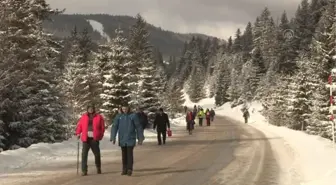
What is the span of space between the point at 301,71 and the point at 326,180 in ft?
135

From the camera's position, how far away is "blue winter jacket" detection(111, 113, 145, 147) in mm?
12297

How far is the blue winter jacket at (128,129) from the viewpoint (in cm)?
1230

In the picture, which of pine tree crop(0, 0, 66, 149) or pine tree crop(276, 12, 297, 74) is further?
pine tree crop(276, 12, 297, 74)

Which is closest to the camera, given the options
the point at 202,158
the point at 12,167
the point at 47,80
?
the point at 12,167

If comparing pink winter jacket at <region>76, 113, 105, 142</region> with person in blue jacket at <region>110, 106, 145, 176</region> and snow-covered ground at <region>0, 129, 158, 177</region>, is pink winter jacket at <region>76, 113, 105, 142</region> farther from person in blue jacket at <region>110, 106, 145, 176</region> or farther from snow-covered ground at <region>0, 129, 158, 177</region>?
snow-covered ground at <region>0, 129, 158, 177</region>

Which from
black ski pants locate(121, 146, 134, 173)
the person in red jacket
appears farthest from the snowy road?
the person in red jacket

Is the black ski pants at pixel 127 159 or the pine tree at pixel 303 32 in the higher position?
the pine tree at pixel 303 32

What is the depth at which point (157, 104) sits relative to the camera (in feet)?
131

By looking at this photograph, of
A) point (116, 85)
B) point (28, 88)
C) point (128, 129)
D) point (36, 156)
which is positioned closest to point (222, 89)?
point (116, 85)

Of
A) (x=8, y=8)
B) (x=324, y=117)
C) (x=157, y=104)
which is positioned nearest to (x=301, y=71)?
(x=324, y=117)

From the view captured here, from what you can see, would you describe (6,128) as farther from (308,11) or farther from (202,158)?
(308,11)

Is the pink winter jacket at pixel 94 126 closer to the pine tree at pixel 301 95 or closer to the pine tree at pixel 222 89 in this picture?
the pine tree at pixel 301 95

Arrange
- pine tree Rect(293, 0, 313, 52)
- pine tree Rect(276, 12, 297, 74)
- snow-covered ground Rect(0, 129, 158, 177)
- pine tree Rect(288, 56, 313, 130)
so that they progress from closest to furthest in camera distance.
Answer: snow-covered ground Rect(0, 129, 158, 177), pine tree Rect(288, 56, 313, 130), pine tree Rect(276, 12, 297, 74), pine tree Rect(293, 0, 313, 52)

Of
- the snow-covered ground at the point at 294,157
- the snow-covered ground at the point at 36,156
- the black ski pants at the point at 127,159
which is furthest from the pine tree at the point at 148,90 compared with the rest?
the black ski pants at the point at 127,159
